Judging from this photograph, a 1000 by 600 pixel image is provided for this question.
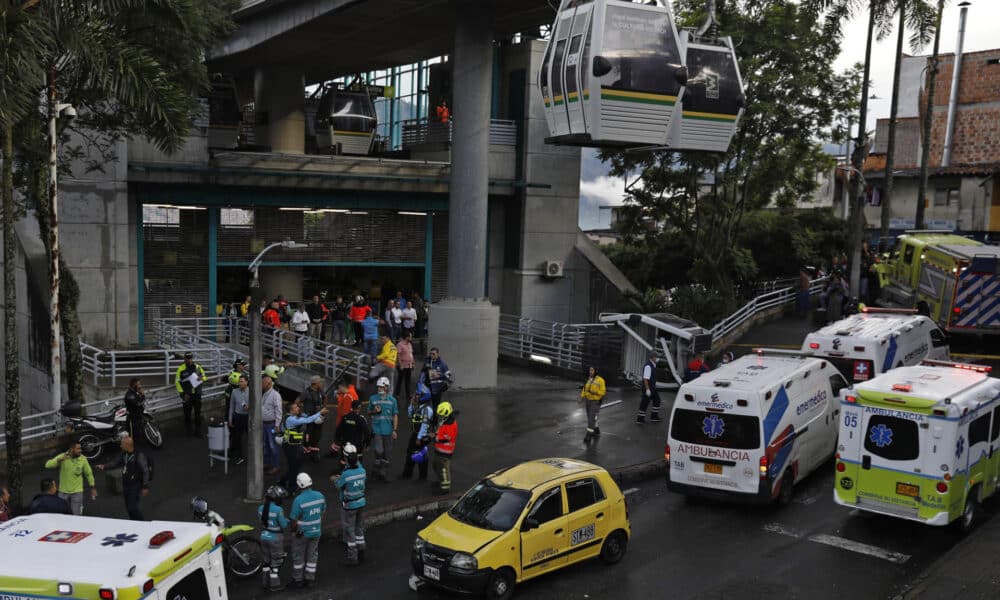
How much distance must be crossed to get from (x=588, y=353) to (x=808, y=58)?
45.1 ft

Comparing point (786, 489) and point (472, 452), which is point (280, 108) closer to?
point (472, 452)

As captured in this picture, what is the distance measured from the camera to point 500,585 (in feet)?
36.7

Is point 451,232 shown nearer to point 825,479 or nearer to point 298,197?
point 298,197

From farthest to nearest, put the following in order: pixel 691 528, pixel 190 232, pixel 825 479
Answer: pixel 190 232
pixel 825 479
pixel 691 528

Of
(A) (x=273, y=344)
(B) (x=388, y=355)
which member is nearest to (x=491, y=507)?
(B) (x=388, y=355)

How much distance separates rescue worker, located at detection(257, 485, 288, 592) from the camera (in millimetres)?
11664

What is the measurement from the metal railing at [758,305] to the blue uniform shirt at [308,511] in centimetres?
1883

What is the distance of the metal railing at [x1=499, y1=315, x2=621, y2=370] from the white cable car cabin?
8495 millimetres

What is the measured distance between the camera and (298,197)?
3109 cm

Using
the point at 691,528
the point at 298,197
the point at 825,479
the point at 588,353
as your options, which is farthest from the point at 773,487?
the point at 298,197

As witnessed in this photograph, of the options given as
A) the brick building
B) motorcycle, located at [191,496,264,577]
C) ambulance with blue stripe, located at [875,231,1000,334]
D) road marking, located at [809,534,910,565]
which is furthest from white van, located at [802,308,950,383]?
the brick building

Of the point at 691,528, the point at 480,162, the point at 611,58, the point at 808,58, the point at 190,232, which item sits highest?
the point at 808,58

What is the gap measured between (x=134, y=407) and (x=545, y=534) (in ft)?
31.5

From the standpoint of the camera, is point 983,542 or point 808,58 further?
point 808,58
